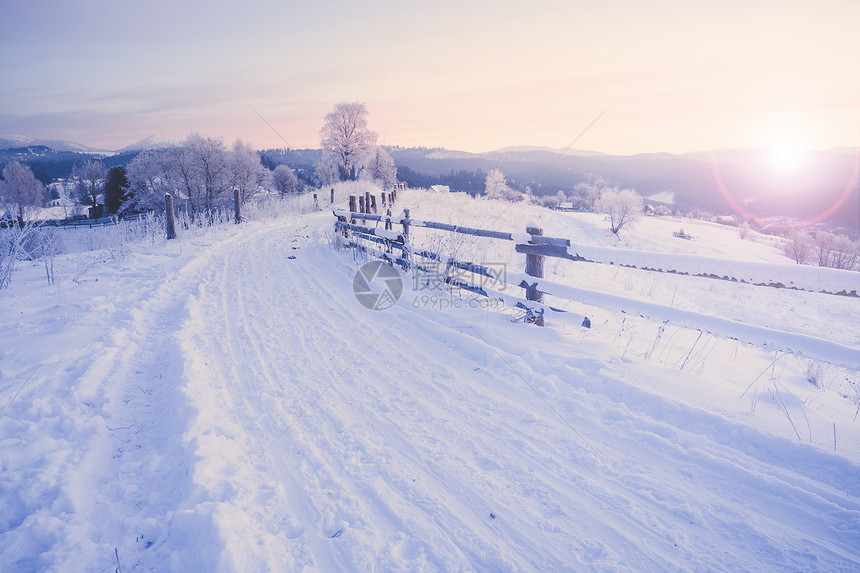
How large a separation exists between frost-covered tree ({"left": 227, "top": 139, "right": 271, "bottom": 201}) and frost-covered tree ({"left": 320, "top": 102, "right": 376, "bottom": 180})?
28.9 ft

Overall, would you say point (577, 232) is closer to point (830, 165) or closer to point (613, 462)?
point (613, 462)

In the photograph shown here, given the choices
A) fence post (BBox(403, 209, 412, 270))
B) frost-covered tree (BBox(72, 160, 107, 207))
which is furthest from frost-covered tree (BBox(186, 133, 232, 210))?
fence post (BBox(403, 209, 412, 270))

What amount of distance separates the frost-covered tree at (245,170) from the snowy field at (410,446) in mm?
43674

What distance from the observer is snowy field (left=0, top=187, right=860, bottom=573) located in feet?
7.18

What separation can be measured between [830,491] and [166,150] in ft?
171

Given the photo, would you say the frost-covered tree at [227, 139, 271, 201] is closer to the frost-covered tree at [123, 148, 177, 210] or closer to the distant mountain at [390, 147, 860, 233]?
the frost-covered tree at [123, 148, 177, 210]

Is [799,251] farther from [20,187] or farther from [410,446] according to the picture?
[20,187]

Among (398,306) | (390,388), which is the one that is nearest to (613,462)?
(390,388)

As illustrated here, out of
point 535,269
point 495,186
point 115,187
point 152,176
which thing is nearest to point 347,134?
point 152,176

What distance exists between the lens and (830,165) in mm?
106625

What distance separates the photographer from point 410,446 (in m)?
3.08

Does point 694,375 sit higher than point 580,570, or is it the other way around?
point 694,375

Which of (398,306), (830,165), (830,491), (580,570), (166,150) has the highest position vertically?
(830,165)

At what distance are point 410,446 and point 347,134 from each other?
49.4 metres
